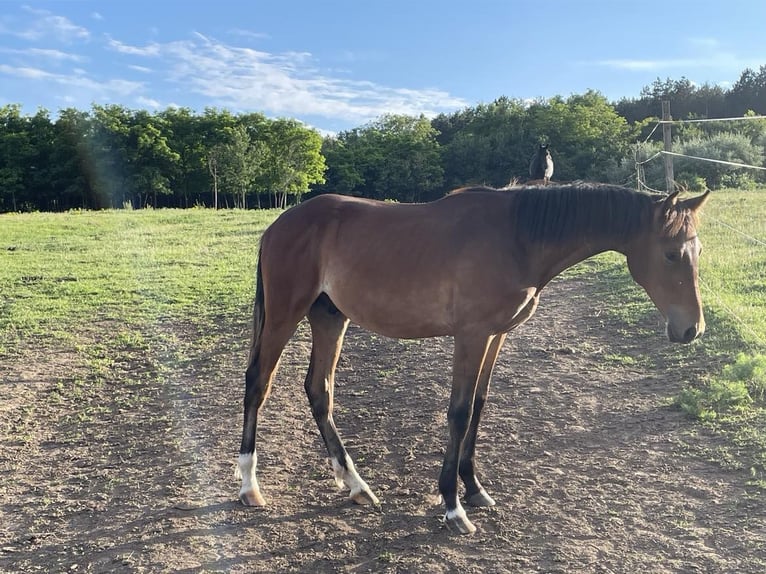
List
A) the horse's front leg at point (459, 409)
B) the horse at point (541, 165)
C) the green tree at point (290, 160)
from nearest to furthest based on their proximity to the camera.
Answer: the horse's front leg at point (459, 409)
the horse at point (541, 165)
the green tree at point (290, 160)

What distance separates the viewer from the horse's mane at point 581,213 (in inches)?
123

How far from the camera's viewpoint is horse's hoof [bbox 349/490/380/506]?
10.9 ft

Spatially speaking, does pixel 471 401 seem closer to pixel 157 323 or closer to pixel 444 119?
pixel 157 323

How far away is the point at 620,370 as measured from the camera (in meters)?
5.34

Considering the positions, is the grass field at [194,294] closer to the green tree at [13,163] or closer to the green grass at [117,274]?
the green grass at [117,274]

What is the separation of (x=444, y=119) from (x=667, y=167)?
212ft

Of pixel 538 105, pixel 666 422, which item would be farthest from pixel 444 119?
pixel 666 422

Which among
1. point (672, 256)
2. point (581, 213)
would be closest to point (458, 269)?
point (581, 213)

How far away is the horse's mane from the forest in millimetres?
42607

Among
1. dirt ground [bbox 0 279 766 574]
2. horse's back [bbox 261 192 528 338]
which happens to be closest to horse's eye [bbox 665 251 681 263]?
horse's back [bbox 261 192 528 338]

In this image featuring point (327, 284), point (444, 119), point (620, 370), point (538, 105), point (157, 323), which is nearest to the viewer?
point (327, 284)

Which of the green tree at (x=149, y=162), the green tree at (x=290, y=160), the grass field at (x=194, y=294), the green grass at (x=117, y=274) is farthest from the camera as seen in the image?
the green tree at (x=149, y=162)

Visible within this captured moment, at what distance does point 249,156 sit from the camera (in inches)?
1741

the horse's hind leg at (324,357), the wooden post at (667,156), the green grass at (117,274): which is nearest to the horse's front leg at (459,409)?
the horse's hind leg at (324,357)
